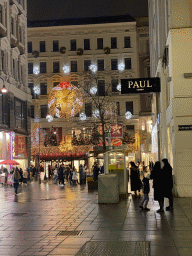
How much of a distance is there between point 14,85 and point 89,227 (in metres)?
31.7

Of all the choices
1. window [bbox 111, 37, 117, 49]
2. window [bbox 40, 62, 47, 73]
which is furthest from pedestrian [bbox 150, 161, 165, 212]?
window [bbox 40, 62, 47, 73]

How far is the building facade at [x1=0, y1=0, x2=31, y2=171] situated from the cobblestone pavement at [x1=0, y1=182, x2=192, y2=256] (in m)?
23.8

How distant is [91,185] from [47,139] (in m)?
37.3

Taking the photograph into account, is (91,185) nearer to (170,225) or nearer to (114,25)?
(170,225)

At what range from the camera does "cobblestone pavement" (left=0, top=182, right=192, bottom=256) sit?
883 centimetres

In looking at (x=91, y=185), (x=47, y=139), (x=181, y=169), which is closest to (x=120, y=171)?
(x=181, y=169)

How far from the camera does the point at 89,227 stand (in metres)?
11.5

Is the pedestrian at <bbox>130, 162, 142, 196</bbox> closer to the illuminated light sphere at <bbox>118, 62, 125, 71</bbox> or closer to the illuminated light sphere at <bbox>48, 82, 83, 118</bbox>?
the illuminated light sphere at <bbox>48, 82, 83, 118</bbox>

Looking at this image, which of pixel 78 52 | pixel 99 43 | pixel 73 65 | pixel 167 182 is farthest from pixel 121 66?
pixel 167 182

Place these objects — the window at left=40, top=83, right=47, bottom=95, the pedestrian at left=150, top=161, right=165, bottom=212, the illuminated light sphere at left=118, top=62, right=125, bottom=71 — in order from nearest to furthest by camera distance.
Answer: the pedestrian at left=150, top=161, right=165, bottom=212 < the illuminated light sphere at left=118, top=62, right=125, bottom=71 < the window at left=40, top=83, right=47, bottom=95

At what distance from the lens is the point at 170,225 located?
11.5 m

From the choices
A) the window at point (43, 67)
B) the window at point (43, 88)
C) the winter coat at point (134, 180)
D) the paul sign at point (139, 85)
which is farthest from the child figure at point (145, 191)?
the window at point (43, 67)

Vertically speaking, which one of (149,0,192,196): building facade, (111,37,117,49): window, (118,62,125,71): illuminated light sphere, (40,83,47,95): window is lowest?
(149,0,192,196): building facade

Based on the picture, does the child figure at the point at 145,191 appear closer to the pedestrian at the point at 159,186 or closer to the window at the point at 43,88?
the pedestrian at the point at 159,186
